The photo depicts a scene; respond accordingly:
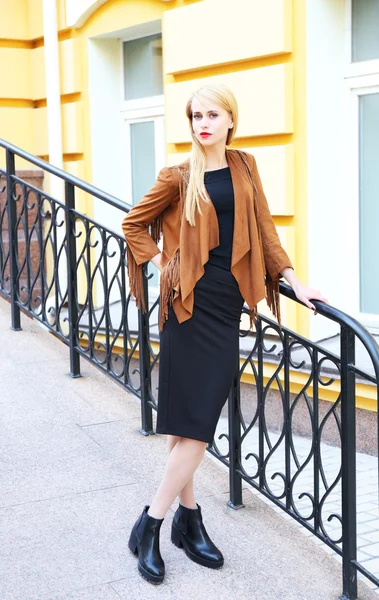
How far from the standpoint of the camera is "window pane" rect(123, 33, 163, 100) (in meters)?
7.91

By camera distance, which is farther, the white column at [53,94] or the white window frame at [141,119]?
the white column at [53,94]

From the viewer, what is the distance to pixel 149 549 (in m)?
3.11

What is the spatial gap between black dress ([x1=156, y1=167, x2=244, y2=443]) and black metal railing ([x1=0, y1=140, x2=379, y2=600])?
0.33m

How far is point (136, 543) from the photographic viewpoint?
10.5 ft

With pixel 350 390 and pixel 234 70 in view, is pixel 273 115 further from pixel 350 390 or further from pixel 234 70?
pixel 350 390

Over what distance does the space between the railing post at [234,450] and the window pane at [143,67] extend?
191 inches

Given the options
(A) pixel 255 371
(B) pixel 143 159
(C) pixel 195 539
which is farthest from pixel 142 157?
(C) pixel 195 539

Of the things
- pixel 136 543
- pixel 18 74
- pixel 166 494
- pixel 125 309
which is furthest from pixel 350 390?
pixel 18 74

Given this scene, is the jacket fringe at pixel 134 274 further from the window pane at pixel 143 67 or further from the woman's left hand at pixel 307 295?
the window pane at pixel 143 67

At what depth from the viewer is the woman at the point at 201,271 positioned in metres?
2.97

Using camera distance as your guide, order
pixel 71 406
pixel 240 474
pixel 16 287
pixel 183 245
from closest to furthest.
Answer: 1. pixel 183 245
2. pixel 240 474
3. pixel 71 406
4. pixel 16 287

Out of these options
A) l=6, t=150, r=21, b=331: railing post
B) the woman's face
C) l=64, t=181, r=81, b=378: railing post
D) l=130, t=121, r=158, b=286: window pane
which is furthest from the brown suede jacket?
l=130, t=121, r=158, b=286: window pane

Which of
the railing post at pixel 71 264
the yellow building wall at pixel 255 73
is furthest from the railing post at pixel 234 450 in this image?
the yellow building wall at pixel 255 73

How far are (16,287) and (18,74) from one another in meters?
4.02
